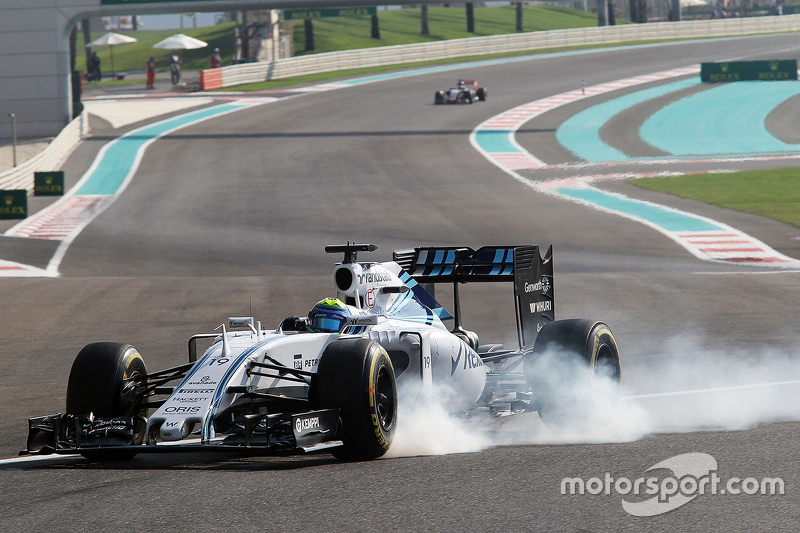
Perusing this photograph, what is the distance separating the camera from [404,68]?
61719 mm

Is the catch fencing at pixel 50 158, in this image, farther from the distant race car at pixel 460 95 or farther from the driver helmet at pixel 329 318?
the driver helmet at pixel 329 318

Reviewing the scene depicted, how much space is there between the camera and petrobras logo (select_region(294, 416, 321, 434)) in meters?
6.71

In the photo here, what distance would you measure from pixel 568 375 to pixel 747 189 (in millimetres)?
22139

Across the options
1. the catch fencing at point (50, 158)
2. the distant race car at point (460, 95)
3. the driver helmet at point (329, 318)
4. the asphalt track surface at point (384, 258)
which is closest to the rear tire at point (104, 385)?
the asphalt track surface at point (384, 258)

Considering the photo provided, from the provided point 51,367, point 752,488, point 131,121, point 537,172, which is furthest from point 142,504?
point 131,121

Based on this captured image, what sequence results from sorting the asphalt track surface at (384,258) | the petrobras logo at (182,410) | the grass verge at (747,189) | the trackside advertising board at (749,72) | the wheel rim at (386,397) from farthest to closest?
1. the trackside advertising board at (749,72)
2. the grass verge at (747,189)
3. the wheel rim at (386,397)
4. the petrobras logo at (182,410)
5. the asphalt track surface at (384,258)

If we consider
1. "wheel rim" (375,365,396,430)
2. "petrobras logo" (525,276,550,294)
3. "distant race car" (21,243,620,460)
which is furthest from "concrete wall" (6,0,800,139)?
"wheel rim" (375,365,396,430)

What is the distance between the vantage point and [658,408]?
974 cm

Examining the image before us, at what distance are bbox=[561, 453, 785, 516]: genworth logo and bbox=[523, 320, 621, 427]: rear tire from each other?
80.4 inches

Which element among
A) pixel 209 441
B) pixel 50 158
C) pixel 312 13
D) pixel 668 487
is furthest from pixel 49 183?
Answer: pixel 312 13

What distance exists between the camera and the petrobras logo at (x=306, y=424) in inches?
264

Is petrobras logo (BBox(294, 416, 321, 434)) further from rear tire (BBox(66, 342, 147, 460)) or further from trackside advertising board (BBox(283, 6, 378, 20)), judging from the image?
trackside advertising board (BBox(283, 6, 378, 20))

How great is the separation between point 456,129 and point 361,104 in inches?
336

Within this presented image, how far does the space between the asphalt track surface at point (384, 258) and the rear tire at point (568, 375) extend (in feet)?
0.86
